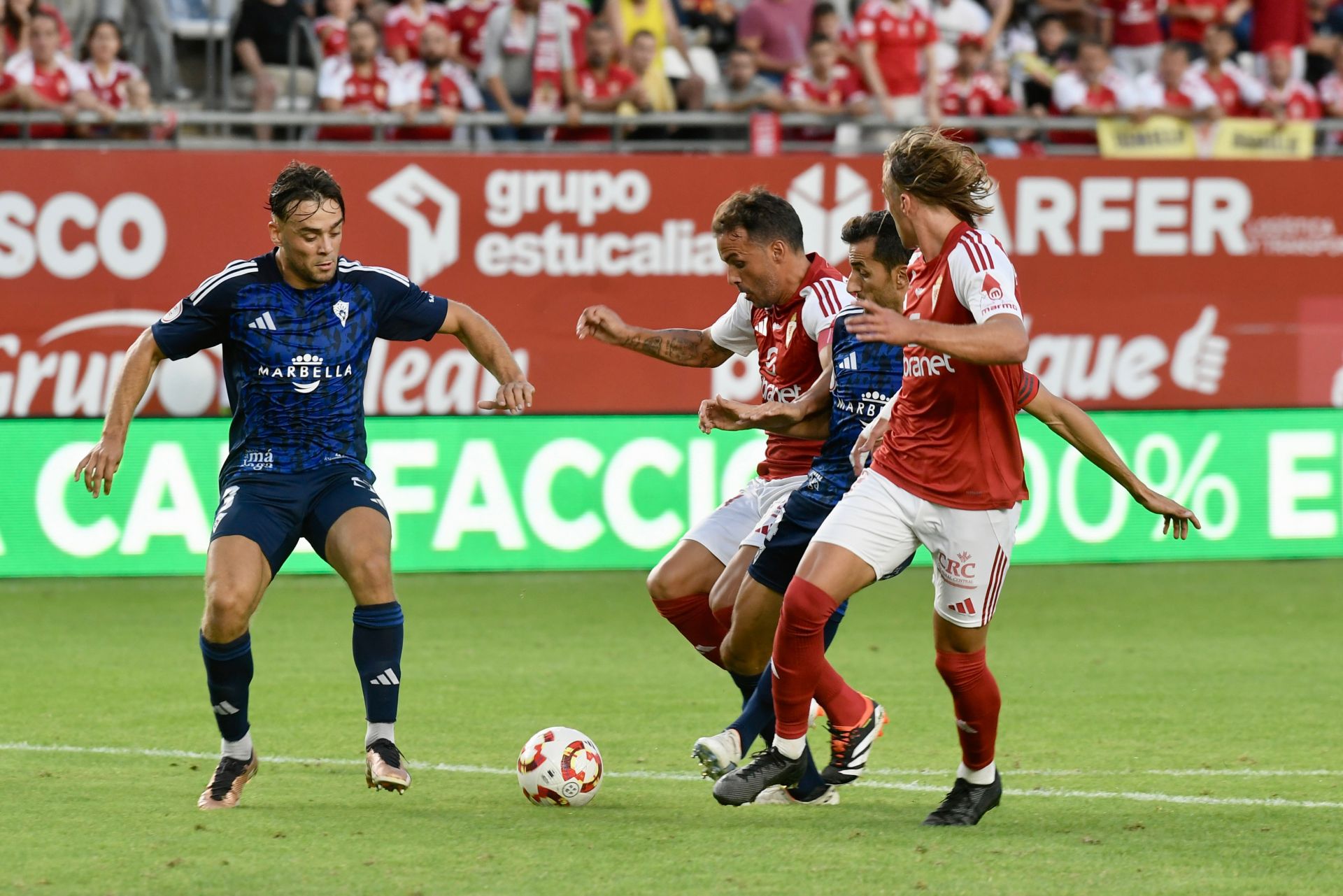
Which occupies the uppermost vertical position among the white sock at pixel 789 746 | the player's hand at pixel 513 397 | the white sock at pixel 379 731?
the player's hand at pixel 513 397

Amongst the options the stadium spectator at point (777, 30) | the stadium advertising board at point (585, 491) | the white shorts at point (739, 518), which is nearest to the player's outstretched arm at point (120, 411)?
the white shorts at point (739, 518)

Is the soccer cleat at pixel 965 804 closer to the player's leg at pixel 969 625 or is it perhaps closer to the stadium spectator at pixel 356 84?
the player's leg at pixel 969 625

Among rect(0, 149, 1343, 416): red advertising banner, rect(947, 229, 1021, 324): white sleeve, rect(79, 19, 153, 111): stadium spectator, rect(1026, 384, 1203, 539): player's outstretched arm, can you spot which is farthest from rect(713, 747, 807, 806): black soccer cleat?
rect(79, 19, 153, 111): stadium spectator

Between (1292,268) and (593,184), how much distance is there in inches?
231

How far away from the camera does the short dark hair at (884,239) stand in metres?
6.47

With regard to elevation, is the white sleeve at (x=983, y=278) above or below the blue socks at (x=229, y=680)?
above

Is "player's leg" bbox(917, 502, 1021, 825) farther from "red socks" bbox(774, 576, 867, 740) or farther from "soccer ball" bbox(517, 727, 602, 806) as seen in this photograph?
"soccer ball" bbox(517, 727, 602, 806)

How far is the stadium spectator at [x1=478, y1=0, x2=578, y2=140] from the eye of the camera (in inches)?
599

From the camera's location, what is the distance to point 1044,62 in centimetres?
1717

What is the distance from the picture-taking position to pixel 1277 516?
46.5 ft

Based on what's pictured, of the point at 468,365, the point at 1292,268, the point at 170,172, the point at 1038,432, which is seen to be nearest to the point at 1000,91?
the point at 1292,268

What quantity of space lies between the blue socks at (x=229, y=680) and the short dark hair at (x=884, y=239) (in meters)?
2.48

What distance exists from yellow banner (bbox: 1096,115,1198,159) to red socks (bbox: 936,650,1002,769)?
1077 cm

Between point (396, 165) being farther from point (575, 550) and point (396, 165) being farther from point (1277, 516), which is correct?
point (1277, 516)
